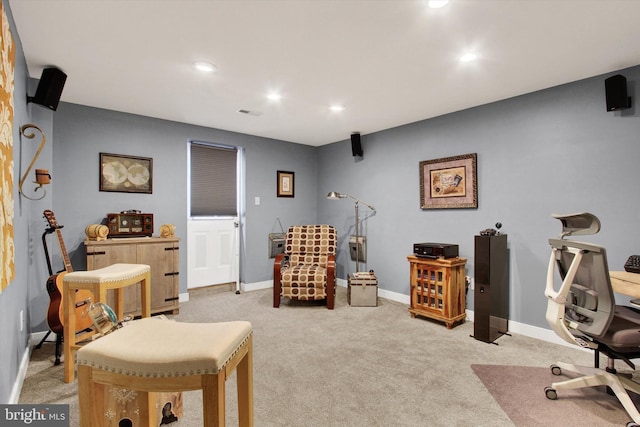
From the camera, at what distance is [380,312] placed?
3.71 m

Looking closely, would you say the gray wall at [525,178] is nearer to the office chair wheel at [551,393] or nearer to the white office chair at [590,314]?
the white office chair at [590,314]

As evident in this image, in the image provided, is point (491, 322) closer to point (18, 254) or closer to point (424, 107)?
point (424, 107)

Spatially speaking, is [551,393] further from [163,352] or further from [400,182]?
[400,182]

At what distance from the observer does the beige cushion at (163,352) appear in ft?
3.21

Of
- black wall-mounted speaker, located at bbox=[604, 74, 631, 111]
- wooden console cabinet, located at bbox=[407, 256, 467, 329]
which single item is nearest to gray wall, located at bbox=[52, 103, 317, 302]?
wooden console cabinet, located at bbox=[407, 256, 467, 329]

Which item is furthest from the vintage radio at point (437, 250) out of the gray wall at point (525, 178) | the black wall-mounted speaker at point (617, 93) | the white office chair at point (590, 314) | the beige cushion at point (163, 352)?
the beige cushion at point (163, 352)

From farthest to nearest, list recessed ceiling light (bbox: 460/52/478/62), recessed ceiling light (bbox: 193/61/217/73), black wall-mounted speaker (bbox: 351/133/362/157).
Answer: black wall-mounted speaker (bbox: 351/133/362/157) < recessed ceiling light (bbox: 193/61/217/73) < recessed ceiling light (bbox: 460/52/478/62)

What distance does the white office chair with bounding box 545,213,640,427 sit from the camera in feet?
5.59

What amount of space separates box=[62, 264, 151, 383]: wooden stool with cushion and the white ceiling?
157cm

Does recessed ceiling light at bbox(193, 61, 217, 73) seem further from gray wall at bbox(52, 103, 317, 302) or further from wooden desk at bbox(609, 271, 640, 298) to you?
wooden desk at bbox(609, 271, 640, 298)

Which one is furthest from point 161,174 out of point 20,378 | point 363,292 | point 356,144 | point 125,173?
point 363,292

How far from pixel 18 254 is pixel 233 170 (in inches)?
113

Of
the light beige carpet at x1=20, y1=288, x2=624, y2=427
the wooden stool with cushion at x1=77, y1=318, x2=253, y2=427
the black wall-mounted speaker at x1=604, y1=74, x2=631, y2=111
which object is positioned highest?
the black wall-mounted speaker at x1=604, y1=74, x2=631, y2=111

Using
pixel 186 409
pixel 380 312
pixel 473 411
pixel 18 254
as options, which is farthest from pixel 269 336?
pixel 18 254
